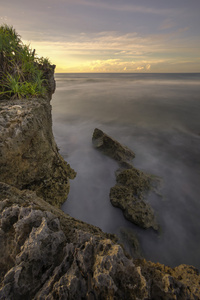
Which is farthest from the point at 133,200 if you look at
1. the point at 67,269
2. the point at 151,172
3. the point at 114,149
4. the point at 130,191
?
the point at 67,269

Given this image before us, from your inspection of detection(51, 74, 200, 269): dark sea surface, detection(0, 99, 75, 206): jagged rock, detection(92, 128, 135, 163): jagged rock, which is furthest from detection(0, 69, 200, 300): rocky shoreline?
detection(92, 128, 135, 163): jagged rock

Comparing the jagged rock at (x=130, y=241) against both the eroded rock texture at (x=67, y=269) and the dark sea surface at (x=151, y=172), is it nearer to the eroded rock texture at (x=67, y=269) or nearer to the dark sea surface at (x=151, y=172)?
the dark sea surface at (x=151, y=172)

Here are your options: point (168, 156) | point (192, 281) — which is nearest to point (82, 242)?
point (192, 281)

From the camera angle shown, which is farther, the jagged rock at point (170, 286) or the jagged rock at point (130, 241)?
the jagged rock at point (130, 241)

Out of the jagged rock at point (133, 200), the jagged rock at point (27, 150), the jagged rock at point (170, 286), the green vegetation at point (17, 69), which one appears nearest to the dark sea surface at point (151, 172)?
the jagged rock at point (133, 200)

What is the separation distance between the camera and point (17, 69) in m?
3.75

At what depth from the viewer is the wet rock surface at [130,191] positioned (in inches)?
160

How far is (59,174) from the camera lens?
3611mm

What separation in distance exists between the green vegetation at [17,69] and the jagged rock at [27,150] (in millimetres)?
392

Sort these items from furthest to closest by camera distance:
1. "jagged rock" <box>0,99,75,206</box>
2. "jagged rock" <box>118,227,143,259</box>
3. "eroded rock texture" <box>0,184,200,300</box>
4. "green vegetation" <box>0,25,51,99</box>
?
"jagged rock" <box>118,227,143,259</box>
"green vegetation" <box>0,25,51,99</box>
"jagged rock" <box>0,99,75,206</box>
"eroded rock texture" <box>0,184,200,300</box>

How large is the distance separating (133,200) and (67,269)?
3418 millimetres

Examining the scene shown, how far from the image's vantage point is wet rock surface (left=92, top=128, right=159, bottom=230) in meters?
4.07

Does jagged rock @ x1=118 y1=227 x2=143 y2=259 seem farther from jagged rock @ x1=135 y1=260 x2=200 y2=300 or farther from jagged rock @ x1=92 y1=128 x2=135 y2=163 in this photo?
jagged rock @ x1=92 y1=128 x2=135 y2=163

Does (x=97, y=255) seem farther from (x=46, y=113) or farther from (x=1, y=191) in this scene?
(x=46, y=113)
